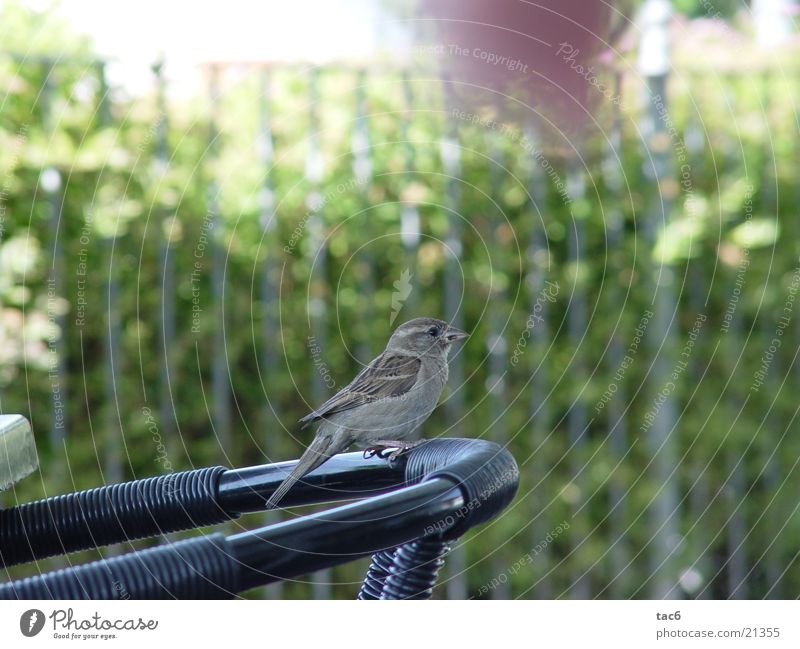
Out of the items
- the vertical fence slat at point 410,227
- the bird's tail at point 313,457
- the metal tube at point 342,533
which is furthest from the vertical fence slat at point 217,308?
the metal tube at point 342,533

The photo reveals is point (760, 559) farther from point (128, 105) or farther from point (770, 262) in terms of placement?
point (128, 105)

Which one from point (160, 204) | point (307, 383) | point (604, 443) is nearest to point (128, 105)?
point (160, 204)

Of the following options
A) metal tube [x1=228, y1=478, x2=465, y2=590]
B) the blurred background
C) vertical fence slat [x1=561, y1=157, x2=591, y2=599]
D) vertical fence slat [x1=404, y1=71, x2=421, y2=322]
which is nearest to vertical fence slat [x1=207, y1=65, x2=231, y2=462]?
the blurred background

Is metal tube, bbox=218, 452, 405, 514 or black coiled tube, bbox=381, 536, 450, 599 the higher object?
metal tube, bbox=218, 452, 405, 514

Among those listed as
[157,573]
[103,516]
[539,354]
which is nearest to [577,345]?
[539,354]

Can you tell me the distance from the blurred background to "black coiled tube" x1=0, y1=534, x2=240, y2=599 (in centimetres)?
81

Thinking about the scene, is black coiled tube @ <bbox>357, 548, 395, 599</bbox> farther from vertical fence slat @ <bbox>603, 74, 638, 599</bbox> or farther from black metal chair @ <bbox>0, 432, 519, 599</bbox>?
vertical fence slat @ <bbox>603, 74, 638, 599</bbox>

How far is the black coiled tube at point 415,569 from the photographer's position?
26.9 inches

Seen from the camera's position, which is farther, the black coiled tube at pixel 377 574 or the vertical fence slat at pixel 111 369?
the vertical fence slat at pixel 111 369

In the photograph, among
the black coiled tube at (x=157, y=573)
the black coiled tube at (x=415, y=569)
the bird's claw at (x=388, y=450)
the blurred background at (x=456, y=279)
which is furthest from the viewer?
the blurred background at (x=456, y=279)

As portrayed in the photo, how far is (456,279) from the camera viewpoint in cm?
151

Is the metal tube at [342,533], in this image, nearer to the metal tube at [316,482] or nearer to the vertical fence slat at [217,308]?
the metal tube at [316,482]

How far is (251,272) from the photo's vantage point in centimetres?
150

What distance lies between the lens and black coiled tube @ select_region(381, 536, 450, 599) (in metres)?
0.68
